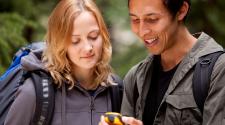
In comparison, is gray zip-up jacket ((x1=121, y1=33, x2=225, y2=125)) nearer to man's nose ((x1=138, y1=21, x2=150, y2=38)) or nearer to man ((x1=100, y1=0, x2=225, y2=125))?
man ((x1=100, y1=0, x2=225, y2=125))

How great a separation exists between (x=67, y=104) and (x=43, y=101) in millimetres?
247

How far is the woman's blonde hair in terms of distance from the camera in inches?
149

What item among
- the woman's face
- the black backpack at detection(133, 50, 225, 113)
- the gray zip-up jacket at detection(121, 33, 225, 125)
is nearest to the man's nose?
the gray zip-up jacket at detection(121, 33, 225, 125)

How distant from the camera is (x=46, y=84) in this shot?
372cm

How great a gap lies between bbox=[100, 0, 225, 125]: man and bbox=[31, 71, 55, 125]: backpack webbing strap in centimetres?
57

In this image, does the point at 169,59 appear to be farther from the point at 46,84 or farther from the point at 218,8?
the point at 218,8

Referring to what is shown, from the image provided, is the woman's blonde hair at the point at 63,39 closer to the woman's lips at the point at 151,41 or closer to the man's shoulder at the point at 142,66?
the man's shoulder at the point at 142,66

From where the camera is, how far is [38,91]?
11.9ft

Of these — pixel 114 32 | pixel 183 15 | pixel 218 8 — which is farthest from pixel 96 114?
pixel 114 32

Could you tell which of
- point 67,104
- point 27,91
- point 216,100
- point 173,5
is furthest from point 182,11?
point 27,91

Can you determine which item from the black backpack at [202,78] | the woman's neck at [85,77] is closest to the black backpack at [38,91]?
the woman's neck at [85,77]

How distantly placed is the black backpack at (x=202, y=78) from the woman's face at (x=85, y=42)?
0.92 meters

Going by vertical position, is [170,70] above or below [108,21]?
above

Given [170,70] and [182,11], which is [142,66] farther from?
[182,11]
